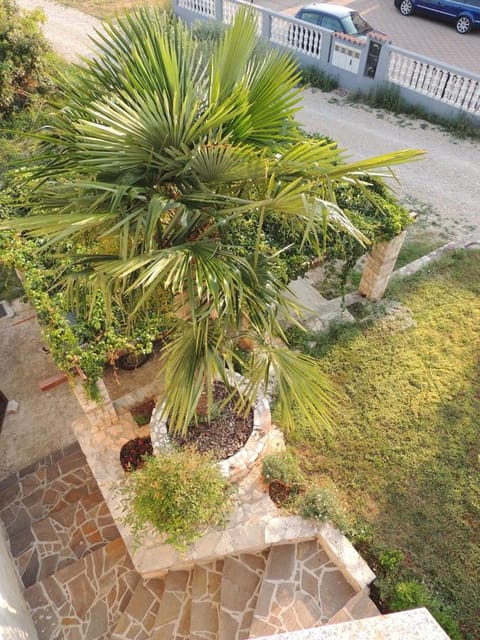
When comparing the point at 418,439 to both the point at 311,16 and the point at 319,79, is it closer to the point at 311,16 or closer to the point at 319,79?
the point at 319,79

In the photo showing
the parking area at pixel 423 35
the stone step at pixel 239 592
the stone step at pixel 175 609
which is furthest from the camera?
the parking area at pixel 423 35

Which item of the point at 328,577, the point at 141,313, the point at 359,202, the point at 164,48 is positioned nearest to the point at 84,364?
the point at 141,313

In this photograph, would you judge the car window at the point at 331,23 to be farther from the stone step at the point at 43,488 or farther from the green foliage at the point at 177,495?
the green foliage at the point at 177,495

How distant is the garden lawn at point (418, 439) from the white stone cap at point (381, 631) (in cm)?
179

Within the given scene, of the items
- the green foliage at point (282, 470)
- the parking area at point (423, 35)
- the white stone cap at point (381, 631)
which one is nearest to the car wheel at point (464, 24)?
the parking area at point (423, 35)

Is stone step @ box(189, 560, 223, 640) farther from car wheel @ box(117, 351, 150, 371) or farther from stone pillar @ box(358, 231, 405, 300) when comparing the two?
stone pillar @ box(358, 231, 405, 300)

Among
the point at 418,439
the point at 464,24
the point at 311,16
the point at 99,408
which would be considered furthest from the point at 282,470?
the point at 464,24

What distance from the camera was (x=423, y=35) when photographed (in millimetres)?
16875

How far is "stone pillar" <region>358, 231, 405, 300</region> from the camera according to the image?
7.29m

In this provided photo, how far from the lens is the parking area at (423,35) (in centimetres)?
1545

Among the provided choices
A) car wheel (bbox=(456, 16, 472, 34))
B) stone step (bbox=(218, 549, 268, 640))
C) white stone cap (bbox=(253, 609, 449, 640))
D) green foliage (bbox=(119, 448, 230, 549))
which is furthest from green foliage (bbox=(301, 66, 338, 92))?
white stone cap (bbox=(253, 609, 449, 640))

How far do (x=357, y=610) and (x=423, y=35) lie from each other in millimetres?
19013

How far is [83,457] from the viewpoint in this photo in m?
6.87

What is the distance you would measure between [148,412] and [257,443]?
1827mm
